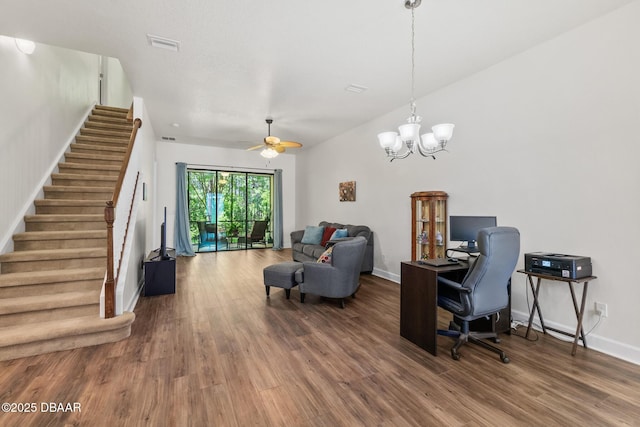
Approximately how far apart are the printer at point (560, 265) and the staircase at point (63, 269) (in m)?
4.05

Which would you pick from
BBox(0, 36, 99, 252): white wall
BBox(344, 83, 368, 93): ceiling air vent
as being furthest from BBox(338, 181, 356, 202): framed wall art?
BBox(0, 36, 99, 252): white wall

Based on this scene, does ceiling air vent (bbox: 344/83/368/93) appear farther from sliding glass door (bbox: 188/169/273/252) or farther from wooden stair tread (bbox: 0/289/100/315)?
sliding glass door (bbox: 188/169/273/252)

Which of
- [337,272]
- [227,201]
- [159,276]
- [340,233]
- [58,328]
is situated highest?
[227,201]

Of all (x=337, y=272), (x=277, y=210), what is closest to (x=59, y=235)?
(x=337, y=272)

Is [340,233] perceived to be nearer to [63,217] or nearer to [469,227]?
[469,227]

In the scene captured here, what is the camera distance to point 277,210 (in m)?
8.84

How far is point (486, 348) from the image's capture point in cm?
259

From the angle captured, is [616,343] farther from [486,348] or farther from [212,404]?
[212,404]

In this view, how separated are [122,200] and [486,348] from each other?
415 centimetres

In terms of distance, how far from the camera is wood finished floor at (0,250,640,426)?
1.80 metres

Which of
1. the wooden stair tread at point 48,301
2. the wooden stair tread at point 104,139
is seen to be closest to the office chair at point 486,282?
the wooden stair tread at point 48,301

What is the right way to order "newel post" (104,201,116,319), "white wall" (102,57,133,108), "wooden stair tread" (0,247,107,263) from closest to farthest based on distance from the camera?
"newel post" (104,201,116,319)
"wooden stair tread" (0,247,107,263)
"white wall" (102,57,133,108)

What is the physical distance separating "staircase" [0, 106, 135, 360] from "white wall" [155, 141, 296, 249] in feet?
8.50

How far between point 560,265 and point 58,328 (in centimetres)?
462
